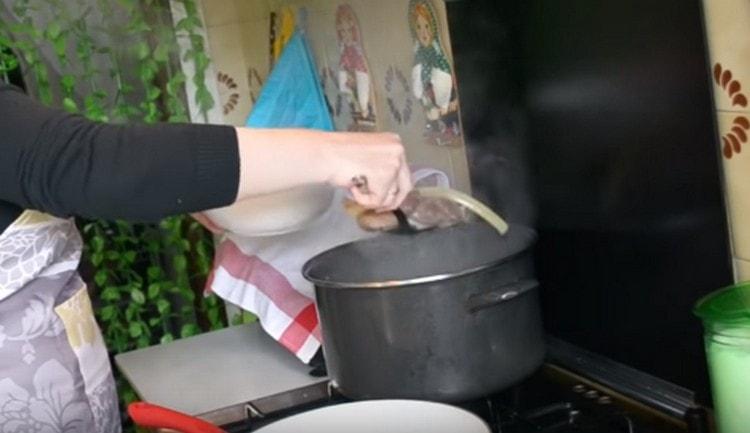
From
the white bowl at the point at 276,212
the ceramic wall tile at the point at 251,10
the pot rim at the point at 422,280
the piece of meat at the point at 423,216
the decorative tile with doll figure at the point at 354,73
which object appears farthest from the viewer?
the ceramic wall tile at the point at 251,10

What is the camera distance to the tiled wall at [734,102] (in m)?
0.96

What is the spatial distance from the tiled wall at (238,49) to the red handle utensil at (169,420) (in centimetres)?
112

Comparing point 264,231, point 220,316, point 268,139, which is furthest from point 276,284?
point 220,316

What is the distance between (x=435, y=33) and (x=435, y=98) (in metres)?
0.09

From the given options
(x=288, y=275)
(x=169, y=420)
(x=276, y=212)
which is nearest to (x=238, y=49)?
(x=288, y=275)

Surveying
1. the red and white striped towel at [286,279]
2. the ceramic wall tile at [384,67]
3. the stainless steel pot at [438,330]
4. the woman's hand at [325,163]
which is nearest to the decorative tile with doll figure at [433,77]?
the ceramic wall tile at [384,67]

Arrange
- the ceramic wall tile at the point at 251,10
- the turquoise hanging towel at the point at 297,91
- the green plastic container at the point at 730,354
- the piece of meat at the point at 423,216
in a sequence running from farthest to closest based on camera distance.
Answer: the ceramic wall tile at the point at 251,10 < the turquoise hanging towel at the point at 297,91 < the piece of meat at the point at 423,216 < the green plastic container at the point at 730,354

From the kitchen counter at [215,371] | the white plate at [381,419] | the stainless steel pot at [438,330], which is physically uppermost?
the stainless steel pot at [438,330]

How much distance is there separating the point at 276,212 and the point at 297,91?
604 millimetres

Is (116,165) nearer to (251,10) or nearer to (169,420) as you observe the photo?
(169,420)

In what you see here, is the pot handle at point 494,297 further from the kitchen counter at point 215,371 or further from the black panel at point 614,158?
the kitchen counter at point 215,371

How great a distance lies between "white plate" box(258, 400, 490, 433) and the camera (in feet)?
3.47

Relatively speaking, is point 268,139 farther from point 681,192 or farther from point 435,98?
point 435,98

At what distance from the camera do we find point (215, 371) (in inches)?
63.5
